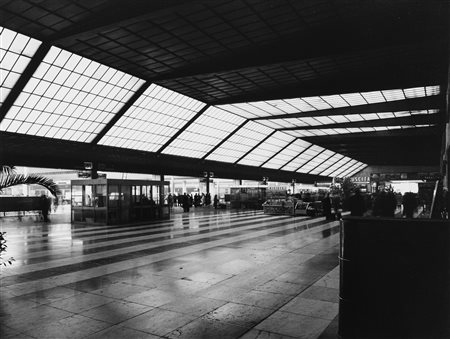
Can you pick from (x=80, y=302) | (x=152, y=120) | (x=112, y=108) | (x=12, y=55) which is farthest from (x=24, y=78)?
(x=80, y=302)

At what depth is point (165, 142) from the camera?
37.4 m

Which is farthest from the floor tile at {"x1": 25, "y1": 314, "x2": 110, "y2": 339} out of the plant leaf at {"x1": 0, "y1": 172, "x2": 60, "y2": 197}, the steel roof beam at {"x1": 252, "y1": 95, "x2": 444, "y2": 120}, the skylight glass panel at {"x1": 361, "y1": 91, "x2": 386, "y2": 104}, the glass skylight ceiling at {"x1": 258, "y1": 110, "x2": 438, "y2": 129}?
the glass skylight ceiling at {"x1": 258, "y1": 110, "x2": 438, "y2": 129}

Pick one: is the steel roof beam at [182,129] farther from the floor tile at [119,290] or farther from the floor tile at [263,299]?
the floor tile at [263,299]

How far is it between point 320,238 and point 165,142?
26122 mm

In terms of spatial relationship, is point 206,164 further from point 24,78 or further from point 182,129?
point 24,78

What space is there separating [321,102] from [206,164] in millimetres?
15859

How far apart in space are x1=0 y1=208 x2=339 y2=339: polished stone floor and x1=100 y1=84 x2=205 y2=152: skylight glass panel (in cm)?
2009

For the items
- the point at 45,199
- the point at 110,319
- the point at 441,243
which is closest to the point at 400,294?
the point at 441,243

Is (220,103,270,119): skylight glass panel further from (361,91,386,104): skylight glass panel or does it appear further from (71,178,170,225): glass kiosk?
(71,178,170,225): glass kiosk

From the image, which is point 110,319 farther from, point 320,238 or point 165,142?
point 165,142

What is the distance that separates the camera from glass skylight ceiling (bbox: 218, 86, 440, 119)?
29.0 meters

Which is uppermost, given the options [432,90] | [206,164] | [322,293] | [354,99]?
[354,99]

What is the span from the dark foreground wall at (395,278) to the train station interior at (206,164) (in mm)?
12

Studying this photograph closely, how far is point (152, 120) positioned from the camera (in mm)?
33344
